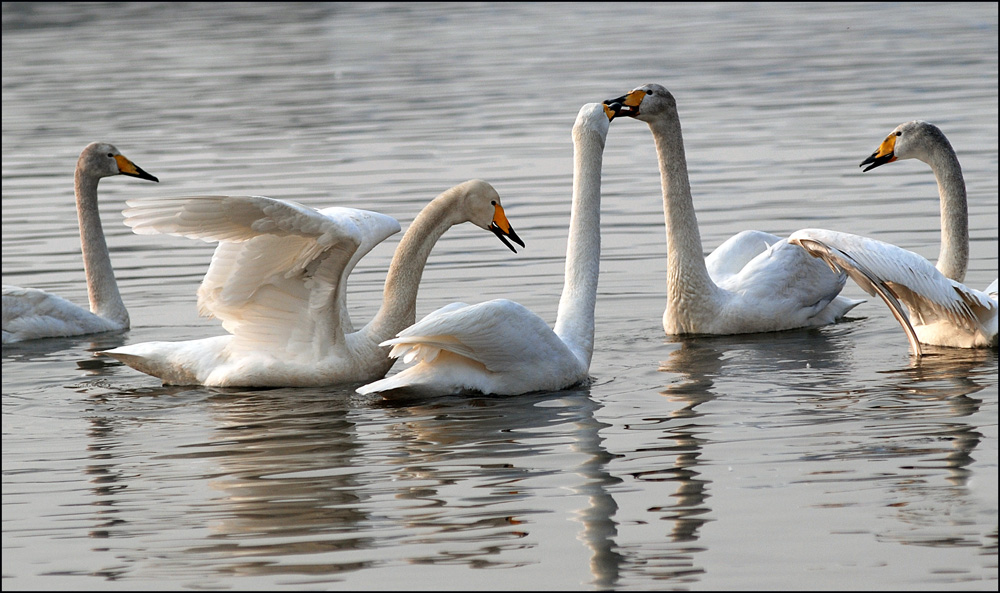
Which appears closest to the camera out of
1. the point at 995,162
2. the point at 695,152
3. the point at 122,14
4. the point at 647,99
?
the point at 647,99

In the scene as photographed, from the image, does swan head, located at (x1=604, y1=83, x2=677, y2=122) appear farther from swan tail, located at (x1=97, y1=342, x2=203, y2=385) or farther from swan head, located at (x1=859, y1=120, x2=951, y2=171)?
swan tail, located at (x1=97, y1=342, x2=203, y2=385)

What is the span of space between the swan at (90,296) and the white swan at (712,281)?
4138mm

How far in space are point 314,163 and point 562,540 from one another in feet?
44.9

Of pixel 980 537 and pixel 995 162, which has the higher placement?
pixel 995 162

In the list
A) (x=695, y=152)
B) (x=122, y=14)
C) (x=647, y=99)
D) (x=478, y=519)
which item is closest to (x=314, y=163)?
(x=695, y=152)

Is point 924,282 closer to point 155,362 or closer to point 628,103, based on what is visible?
point 628,103

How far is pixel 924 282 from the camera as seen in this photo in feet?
27.5

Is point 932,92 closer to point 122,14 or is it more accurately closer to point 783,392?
point 783,392

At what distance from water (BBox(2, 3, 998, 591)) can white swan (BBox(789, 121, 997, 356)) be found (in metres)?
0.24

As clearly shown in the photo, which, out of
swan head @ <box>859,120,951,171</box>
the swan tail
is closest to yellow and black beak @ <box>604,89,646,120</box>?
swan head @ <box>859,120,951,171</box>

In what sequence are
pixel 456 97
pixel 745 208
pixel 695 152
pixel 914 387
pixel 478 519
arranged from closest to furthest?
pixel 478 519 < pixel 914 387 < pixel 745 208 < pixel 695 152 < pixel 456 97

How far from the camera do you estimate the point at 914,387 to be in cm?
783

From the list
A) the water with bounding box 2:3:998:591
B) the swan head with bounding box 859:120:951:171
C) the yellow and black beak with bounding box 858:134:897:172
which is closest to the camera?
the water with bounding box 2:3:998:591

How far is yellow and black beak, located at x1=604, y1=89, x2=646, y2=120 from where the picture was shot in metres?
9.30
